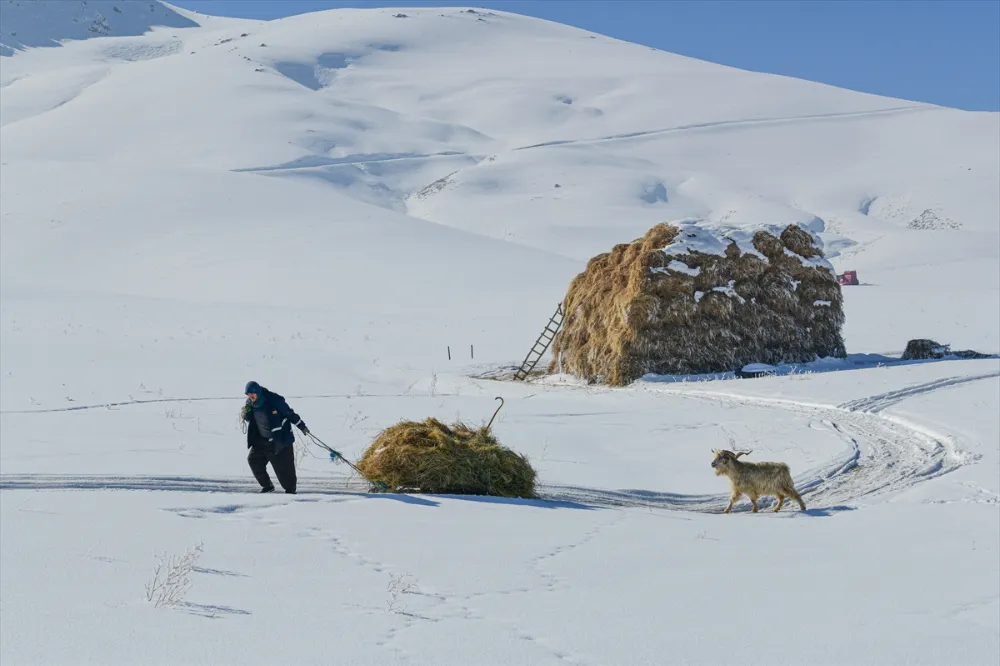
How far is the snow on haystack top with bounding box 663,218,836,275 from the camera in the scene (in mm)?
24156

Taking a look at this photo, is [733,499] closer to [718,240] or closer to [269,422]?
[269,422]

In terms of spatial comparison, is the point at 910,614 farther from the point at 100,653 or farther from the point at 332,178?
the point at 332,178

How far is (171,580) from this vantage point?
580 cm

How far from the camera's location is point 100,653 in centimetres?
461

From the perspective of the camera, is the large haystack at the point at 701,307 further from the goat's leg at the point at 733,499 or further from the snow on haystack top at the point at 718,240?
the goat's leg at the point at 733,499

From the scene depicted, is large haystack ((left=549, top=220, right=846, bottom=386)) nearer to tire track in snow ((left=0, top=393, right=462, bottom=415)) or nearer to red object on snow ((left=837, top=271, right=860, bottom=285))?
tire track in snow ((left=0, top=393, right=462, bottom=415))

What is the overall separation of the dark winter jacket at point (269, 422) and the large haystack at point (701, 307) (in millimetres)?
13669

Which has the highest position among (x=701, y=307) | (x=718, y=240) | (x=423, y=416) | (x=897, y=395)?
(x=718, y=240)

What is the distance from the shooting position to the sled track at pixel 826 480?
9898 mm

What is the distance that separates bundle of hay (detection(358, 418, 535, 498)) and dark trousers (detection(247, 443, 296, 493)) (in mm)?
810

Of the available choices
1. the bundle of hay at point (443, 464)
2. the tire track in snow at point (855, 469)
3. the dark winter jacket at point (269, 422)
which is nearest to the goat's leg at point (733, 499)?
the tire track in snow at point (855, 469)

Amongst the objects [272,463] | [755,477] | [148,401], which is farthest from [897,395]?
[148,401]

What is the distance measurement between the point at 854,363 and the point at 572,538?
1881cm

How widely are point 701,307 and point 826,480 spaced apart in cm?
1134
